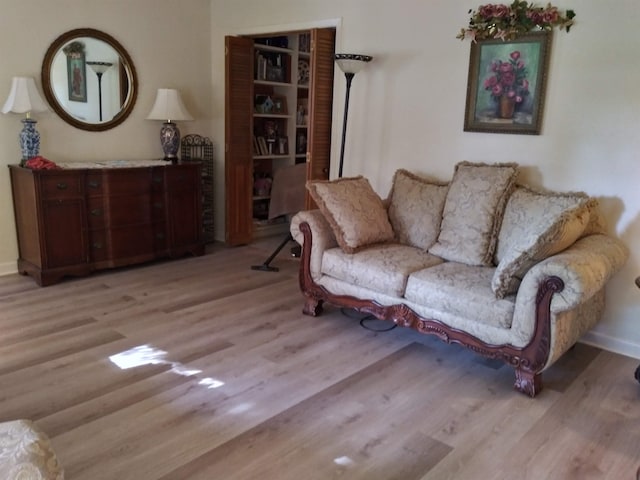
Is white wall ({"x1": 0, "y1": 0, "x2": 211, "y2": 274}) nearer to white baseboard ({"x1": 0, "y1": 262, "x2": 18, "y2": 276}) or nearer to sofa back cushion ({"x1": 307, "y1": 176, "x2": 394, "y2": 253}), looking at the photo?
white baseboard ({"x1": 0, "y1": 262, "x2": 18, "y2": 276})

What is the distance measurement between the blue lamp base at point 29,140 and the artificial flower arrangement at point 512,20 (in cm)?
323

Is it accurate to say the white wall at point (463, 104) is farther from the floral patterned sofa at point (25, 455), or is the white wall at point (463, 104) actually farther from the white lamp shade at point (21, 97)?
the floral patterned sofa at point (25, 455)

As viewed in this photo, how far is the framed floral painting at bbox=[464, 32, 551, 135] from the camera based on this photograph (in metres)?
3.35

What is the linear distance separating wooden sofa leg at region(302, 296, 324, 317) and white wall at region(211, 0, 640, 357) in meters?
1.20

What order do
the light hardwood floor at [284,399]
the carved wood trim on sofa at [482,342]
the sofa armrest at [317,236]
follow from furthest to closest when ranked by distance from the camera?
the sofa armrest at [317,236] < the carved wood trim on sofa at [482,342] < the light hardwood floor at [284,399]

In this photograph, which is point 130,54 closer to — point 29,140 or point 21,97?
point 21,97

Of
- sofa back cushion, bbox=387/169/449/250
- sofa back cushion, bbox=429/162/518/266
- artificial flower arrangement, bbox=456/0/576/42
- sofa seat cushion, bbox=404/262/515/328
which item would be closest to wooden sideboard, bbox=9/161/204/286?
sofa back cushion, bbox=387/169/449/250

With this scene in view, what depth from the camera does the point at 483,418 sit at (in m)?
2.44

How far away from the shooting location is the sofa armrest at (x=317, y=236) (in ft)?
11.4

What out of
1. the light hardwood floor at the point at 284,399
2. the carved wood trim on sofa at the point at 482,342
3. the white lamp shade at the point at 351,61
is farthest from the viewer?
the white lamp shade at the point at 351,61

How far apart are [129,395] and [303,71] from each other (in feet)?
14.6

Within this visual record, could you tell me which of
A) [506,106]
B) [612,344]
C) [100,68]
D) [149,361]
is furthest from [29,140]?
[612,344]

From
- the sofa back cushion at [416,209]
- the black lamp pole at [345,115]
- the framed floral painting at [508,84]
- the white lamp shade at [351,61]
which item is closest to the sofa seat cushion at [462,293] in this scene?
the sofa back cushion at [416,209]

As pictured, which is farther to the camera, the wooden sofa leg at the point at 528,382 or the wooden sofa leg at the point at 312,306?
the wooden sofa leg at the point at 312,306
